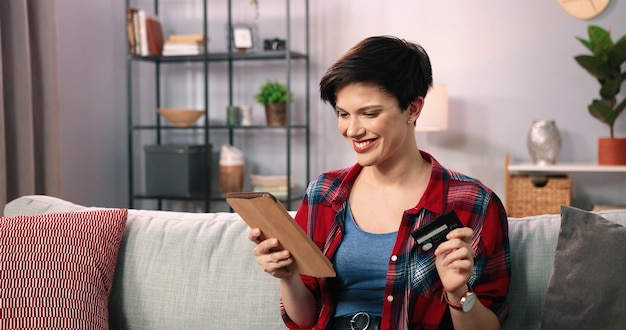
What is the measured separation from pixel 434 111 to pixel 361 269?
9.17ft

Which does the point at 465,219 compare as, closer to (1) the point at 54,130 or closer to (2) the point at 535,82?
(1) the point at 54,130

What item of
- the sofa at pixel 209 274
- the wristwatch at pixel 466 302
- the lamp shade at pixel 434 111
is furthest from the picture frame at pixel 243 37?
the wristwatch at pixel 466 302

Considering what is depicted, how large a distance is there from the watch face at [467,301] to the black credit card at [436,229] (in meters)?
0.12

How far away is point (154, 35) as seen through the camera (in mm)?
4715

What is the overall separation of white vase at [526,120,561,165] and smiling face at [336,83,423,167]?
2.80 m

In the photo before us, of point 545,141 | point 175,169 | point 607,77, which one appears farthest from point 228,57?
point 607,77

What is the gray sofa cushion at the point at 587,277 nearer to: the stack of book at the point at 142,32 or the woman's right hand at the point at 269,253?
the woman's right hand at the point at 269,253

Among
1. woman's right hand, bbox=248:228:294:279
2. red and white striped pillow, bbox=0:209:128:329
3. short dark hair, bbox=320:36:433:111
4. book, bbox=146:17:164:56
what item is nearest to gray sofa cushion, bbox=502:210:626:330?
short dark hair, bbox=320:36:433:111

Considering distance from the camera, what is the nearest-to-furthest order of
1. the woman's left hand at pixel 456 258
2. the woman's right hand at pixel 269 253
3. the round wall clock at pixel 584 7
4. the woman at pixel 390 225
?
1. the woman's left hand at pixel 456 258
2. the woman's right hand at pixel 269 253
3. the woman at pixel 390 225
4. the round wall clock at pixel 584 7

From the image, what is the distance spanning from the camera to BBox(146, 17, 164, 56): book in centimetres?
466

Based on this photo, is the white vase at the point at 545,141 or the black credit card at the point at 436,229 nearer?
the black credit card at the point at 436,229

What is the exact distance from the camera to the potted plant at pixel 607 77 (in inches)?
157

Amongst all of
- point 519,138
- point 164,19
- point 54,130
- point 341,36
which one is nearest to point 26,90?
point 54,130

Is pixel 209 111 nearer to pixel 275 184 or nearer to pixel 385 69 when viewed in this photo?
pixel 275 184
